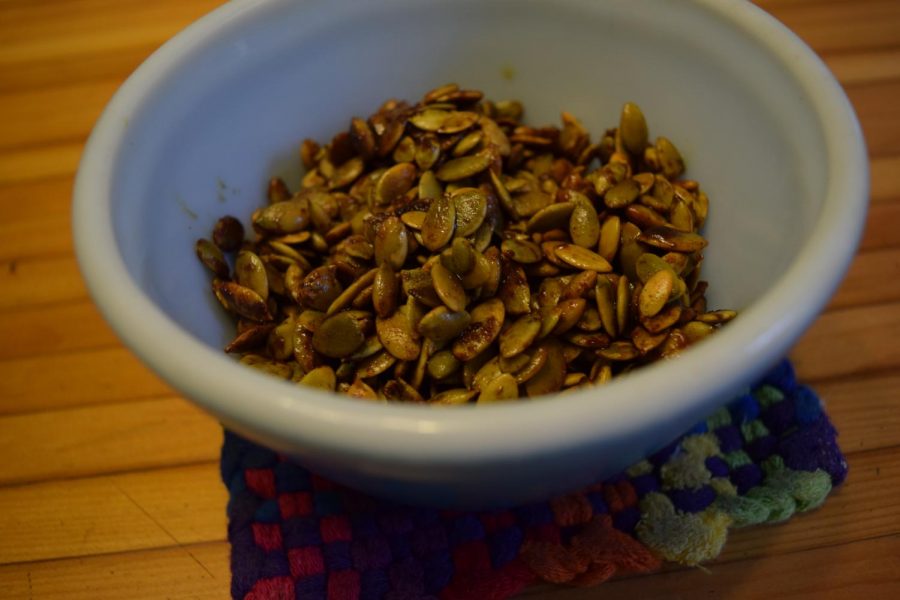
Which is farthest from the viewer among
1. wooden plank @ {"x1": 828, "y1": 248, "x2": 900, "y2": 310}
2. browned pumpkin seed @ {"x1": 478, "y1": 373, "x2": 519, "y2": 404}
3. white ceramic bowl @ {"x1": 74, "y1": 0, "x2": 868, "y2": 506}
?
wooden plank @ {"x1": 828, "y1": 248, "x2": 900, "y2": 310}

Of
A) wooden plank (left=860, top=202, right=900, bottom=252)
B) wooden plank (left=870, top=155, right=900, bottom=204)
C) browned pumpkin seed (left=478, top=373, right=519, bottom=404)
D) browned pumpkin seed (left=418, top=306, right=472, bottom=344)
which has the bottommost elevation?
browned pumpkin seed (left=478, top=373, right=519, bottom=404)

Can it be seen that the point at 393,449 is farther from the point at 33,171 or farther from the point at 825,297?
the point at 33,171

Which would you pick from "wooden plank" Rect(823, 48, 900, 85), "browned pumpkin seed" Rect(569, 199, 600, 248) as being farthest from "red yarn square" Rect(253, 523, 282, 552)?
"wooden plank" Rect(823, 48, 900, 85)

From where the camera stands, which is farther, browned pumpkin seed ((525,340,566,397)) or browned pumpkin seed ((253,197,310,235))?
browned pumpkin seed ((253,197,310,235))

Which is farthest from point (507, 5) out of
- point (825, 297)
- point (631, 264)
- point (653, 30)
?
point (825, 297)

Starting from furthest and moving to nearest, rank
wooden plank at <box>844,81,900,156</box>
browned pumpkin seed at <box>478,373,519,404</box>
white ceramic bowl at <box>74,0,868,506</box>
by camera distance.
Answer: wooden plank at <box>844,81,900,156</box>, browned pumpkin seed at <box>478,373,519,404</box>, white ceramic bowl at <box>74,0,868,506</box>

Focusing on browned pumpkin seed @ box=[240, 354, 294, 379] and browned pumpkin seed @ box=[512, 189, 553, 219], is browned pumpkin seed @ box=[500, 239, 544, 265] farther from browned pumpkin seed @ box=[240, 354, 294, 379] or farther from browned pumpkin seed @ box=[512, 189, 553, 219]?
browned pumpkin seed @ box=[240, 354, 294, 379]

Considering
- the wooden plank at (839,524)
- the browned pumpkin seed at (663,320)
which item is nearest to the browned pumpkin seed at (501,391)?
the browned pumpkin seed at (663,320)
